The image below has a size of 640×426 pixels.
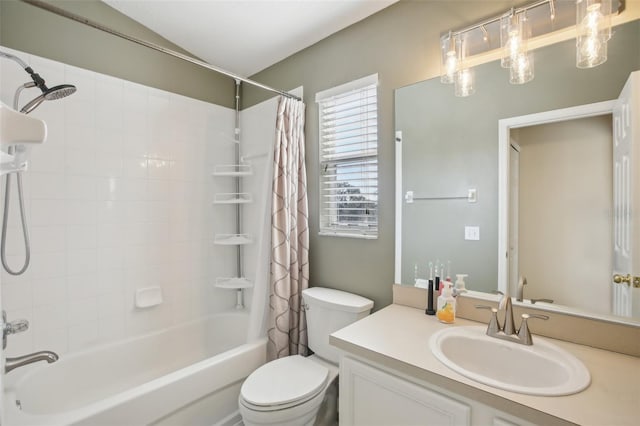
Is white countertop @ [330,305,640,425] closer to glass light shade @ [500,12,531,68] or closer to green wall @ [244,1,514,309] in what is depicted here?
green wall @ [244,1,514,309]

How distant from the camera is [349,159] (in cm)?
202

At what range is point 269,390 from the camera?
1.45 metres

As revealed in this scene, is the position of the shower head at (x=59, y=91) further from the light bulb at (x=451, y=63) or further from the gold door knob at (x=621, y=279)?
the gold door knob at (x=621, y=279)

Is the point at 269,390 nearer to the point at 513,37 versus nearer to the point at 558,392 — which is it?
the point at 558,392

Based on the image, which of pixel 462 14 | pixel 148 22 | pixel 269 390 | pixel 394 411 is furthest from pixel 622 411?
pixel 148 22

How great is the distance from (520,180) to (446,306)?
650 mm

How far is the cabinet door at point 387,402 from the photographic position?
3.10 ft

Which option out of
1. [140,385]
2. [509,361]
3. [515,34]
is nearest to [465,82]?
[515,34]

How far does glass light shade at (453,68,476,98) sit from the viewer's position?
1443 mm

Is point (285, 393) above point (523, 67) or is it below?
below

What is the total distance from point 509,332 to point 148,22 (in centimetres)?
290

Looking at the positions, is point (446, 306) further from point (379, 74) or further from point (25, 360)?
point (25, 360)

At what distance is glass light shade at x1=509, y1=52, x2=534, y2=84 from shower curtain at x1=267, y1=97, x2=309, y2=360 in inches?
51.7

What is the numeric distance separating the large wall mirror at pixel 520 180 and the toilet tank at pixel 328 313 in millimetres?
323
